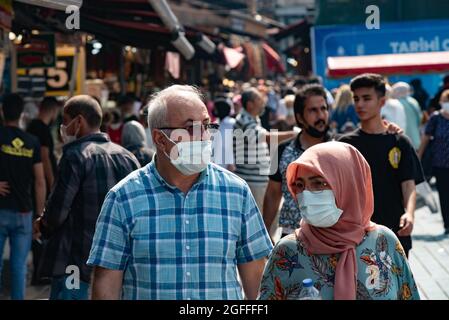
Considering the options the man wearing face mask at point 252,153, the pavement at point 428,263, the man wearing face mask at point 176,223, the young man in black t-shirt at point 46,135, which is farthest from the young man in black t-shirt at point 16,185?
the man wearing face mask at point 176,223

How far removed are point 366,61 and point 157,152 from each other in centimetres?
1148

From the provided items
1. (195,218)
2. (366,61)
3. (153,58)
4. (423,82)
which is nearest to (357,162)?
(195,218)

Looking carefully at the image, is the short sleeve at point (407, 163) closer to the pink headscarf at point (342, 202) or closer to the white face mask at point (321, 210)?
the pink headscarf at point (342, 202)

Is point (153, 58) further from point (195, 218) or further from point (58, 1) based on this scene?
point (195, 218)

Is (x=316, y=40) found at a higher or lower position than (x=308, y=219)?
higher

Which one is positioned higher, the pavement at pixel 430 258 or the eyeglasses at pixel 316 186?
the eyeglasses at pixel 316 186

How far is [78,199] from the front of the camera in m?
6.40

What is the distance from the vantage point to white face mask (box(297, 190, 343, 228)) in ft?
13.0

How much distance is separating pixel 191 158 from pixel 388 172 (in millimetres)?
2563

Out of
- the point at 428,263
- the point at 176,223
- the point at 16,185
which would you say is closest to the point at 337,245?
the point at 176,223

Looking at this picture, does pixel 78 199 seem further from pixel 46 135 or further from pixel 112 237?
pixel 46 135

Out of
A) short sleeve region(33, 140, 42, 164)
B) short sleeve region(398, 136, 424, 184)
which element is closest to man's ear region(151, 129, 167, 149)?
short sleeve region(398, 136, 424, 184)

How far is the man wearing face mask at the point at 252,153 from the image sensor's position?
10.3 metres

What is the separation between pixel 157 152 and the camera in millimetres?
4402
